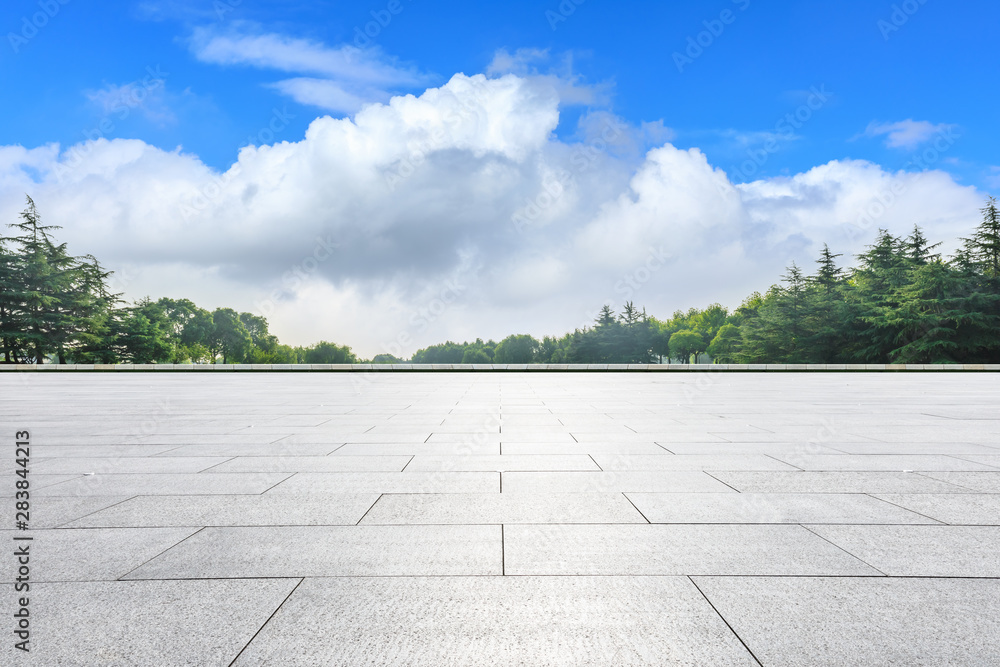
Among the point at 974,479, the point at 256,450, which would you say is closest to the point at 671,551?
the point at 974,479

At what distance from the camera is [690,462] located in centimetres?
632

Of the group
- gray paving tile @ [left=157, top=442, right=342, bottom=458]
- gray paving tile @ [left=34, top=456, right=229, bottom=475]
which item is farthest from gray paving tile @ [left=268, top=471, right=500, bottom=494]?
gray paving tile @ [left=34, top=456, right=229, bottom=475]

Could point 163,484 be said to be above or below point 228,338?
below

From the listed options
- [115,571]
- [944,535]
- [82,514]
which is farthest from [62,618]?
[944,535]

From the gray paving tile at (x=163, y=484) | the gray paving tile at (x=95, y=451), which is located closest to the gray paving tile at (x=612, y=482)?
the gray paving tile at (x=163, y=484)

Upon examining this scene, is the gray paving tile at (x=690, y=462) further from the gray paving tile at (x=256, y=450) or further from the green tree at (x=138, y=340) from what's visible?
the green tree at (x=138, y=340)

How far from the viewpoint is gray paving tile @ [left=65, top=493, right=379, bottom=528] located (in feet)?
13.7

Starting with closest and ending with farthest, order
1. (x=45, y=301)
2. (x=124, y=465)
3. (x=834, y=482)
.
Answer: (x=834, y=482)
(x=124, y=465)
(x=45, y=301)

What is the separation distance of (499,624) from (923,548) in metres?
3.00

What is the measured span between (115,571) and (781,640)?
3.72 meters

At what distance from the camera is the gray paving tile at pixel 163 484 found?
507 centimetres

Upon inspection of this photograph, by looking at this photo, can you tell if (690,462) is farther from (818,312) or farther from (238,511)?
(818,312)

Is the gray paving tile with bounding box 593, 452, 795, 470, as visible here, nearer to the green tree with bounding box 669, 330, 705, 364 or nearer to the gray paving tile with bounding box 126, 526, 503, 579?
the gray paving tile with bounding box 126, 526, 503, 579

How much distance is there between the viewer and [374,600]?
2.87m
